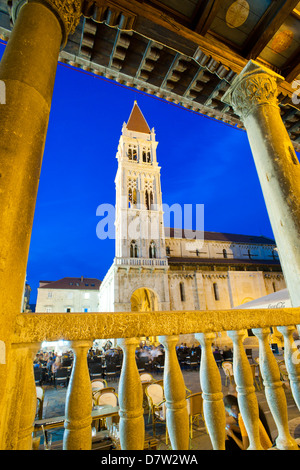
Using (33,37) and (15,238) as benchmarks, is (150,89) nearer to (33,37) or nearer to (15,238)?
(33,37)

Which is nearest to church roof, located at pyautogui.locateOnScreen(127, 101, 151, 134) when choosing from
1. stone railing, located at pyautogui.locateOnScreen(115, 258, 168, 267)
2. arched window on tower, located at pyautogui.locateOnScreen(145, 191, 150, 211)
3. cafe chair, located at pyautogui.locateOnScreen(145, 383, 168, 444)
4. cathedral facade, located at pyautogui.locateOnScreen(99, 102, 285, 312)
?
cathedral facade, located at pyautogui.locateOnScreen(99, 102, 285, 312)

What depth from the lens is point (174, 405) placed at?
4.94 ft

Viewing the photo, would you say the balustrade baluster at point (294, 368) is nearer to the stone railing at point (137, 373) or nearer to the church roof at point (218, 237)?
the stone railing at point (137, 373)

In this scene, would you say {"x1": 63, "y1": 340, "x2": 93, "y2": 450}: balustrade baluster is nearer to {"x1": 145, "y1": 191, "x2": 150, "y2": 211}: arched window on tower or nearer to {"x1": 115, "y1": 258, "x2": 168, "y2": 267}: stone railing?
{"x1": 115, "y1": 258, "x2": 168, "y2": 267}: stone railing

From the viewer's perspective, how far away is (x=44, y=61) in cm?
205

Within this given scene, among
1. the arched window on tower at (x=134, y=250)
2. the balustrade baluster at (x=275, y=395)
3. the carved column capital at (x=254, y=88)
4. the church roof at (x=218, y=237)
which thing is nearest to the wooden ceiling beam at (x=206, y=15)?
the carved column capital at (x=254, y=88)

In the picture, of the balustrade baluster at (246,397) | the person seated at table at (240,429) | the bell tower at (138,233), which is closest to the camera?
the balustrade baluster at (246,397)

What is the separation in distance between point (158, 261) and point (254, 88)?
22956 millimetres

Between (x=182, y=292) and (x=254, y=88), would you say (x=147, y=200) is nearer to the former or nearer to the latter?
(x=182, y=292)

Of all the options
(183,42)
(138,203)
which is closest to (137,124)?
A: (138,203)

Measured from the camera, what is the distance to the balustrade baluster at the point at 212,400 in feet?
5.13

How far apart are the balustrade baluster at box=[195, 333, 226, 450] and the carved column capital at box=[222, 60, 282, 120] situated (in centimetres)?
358

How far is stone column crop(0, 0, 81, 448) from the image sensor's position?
136 cm

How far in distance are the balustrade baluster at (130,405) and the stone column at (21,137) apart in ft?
2.06
